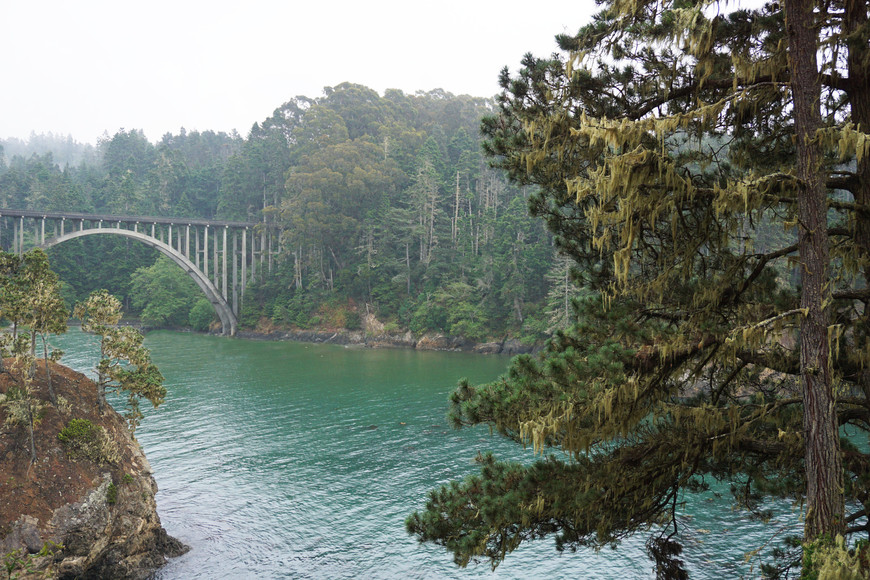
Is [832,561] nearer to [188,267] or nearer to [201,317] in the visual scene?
[188,267]

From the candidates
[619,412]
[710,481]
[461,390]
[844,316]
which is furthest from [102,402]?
[710,481]

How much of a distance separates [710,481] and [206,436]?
1592 centimetres

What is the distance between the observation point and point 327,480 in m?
16.5

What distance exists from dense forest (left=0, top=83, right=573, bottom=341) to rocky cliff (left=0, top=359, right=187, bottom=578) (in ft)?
83.3

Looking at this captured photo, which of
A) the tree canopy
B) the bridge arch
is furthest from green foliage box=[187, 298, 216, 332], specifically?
the tree canopy

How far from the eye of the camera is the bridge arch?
41.6 m

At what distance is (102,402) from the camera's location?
12984 millimetres

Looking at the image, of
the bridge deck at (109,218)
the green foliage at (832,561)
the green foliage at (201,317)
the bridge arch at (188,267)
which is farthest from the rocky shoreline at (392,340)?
the green foliage at (832,561)

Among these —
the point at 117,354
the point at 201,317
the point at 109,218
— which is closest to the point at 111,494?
the point at 117,354

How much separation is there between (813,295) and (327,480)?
14206mm

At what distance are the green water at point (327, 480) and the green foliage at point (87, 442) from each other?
2.52 meters

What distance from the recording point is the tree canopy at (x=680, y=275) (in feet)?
15.2

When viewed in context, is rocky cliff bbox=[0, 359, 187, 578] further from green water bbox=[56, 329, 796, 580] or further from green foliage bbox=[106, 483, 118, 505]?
green water bbox=[56, 329, 796, 580]

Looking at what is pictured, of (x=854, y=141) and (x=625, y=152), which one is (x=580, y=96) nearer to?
(x=625, y=152)
